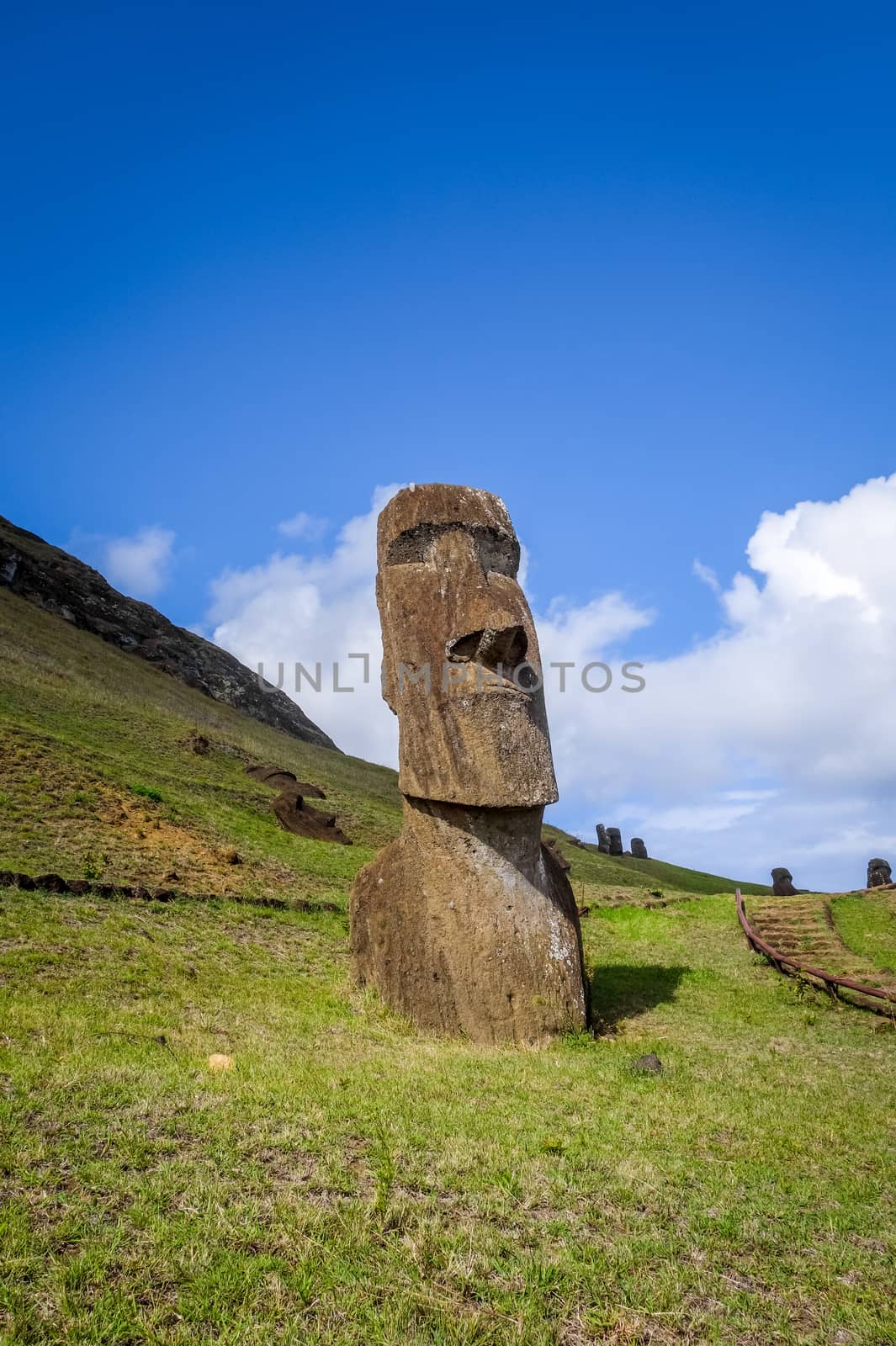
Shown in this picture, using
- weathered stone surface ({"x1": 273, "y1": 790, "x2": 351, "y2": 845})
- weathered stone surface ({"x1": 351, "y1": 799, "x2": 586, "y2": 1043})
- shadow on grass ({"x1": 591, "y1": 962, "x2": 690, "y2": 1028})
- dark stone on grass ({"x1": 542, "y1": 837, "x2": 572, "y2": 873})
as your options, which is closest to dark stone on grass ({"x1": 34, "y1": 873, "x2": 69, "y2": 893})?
weathered stone surface ({"x1": 351, "y1": 799, "x2": 586, "y2": 1043})

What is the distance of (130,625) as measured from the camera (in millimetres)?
67562

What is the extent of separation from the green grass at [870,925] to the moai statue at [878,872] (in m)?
12.5

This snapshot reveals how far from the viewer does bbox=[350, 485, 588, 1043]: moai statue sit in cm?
1009

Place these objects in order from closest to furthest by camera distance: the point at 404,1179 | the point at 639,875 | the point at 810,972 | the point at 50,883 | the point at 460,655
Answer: the point at 404,1179 → the point at 460,655 → the point at 50,883 → the point at 810,972 → the point at 639,875

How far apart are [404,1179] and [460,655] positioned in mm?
6364

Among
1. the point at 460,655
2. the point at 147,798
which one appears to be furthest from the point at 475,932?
the point at 147,798

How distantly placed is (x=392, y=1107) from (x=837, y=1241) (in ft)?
10.6

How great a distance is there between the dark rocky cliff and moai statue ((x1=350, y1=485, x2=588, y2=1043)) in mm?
53181

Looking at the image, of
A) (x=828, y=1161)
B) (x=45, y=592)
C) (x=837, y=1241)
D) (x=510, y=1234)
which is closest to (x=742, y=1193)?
(x=837, y=1241)

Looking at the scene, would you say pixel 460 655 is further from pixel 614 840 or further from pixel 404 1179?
pixel 614 840

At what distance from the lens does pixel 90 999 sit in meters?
9.39

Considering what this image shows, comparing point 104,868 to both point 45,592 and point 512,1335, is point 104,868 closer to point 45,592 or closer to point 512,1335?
point 512,1335

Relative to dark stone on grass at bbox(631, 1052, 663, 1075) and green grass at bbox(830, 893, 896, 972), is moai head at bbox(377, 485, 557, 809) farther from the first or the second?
green grass at bbox(830, 893, 896, 972)

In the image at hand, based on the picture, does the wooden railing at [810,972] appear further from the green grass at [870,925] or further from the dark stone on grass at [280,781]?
the dark stone on grass at [280,781]
